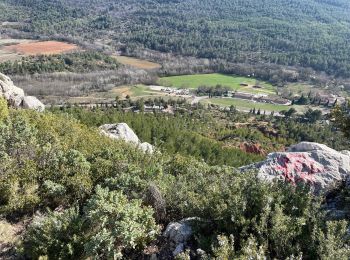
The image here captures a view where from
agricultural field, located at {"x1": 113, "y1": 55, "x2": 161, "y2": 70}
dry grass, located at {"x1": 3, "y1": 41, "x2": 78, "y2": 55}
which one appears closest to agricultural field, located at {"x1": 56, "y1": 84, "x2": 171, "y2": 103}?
agricultural field, located at {"x1": 113, "y1": 55, "x2": 161, "y2": 70}

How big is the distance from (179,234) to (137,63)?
154 meters

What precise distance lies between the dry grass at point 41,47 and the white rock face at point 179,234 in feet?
497

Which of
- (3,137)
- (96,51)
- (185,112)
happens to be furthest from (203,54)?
(3,137)

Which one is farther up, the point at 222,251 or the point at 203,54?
the point at 222,251

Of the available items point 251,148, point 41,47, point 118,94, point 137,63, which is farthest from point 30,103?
point 41,47

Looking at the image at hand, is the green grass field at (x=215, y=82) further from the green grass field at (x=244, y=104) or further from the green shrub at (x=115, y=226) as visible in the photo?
the green shrub at (x=115, y=226)

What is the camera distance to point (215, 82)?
5650 inches

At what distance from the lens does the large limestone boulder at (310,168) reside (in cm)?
1797

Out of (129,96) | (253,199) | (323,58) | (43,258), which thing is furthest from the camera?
(323,58)

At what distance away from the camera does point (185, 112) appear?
324 ft

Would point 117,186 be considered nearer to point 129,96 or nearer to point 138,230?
point 138,230

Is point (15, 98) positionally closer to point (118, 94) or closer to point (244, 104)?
point (118, 94)

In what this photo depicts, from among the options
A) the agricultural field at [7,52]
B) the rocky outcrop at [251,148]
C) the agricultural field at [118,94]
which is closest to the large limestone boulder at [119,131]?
the rocky outcrop at [251,148]

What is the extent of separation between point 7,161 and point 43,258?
722 centimetres
